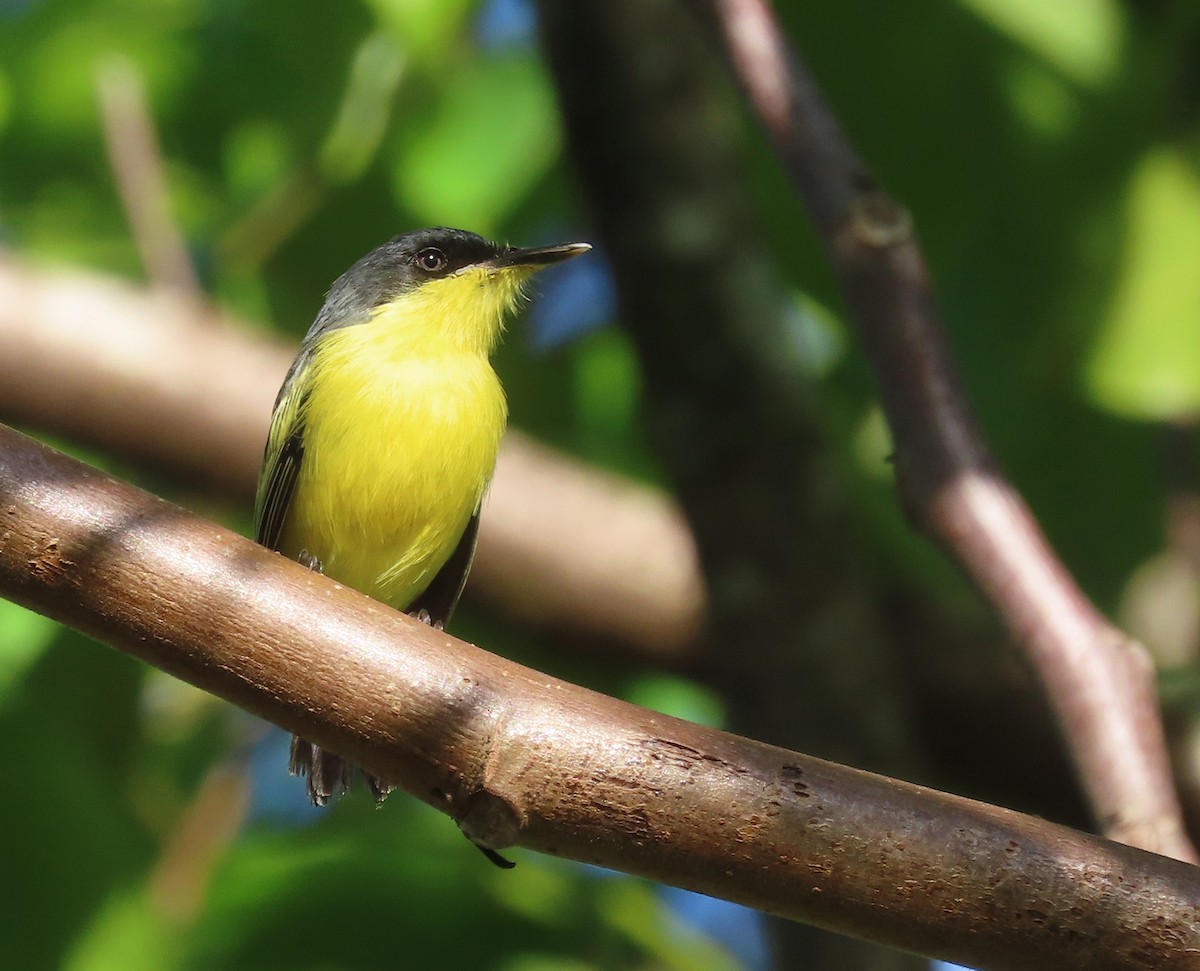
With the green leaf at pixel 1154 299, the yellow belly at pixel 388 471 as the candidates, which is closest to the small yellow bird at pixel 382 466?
the yellow belly at pixel 388 471

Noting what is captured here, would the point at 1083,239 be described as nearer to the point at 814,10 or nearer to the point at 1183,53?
the point at 1183,53

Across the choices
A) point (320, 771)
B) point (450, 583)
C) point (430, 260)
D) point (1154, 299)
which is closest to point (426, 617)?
point (450, 583)

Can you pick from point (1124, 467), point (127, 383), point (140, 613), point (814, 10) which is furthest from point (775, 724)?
point (140, 613)

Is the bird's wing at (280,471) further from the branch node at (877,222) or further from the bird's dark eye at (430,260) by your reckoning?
the branch node at (877,222)

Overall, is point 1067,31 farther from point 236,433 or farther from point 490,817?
point 236,433

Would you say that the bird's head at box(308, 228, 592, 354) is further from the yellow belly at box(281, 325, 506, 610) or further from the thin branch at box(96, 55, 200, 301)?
the thin branch at box(96, 55, 200, 301)
